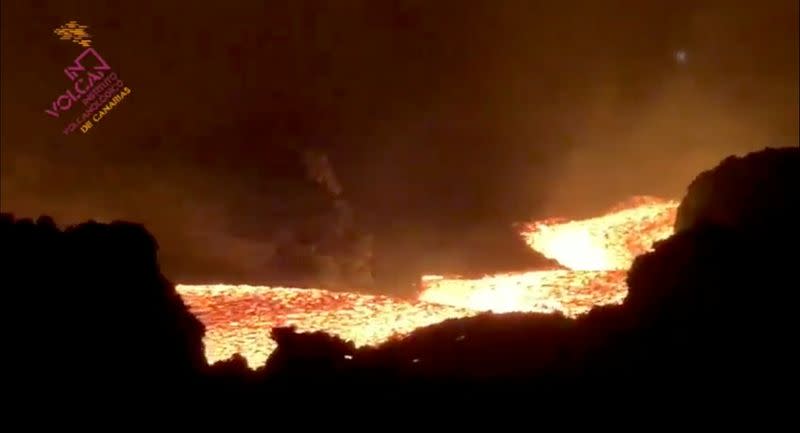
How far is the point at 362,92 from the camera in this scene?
13789 mm

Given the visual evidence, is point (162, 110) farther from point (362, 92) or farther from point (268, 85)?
point (362, 92)

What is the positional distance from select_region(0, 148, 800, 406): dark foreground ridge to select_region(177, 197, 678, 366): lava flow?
109 centimetres

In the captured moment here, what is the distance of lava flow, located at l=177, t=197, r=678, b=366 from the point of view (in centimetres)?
747

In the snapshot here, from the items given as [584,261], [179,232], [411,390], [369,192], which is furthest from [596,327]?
[369,192]

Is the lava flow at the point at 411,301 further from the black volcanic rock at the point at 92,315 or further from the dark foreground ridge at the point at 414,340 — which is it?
the black volcanic rock at the point at 92,315

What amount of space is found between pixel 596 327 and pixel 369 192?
7635mm

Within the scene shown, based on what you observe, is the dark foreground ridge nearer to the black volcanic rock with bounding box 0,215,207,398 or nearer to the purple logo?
the black volcanic rock with bounding box 0,215,207,398

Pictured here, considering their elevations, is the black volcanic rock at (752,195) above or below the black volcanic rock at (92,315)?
above

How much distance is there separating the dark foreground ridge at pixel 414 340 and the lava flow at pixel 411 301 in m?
1.09

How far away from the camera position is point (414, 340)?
6.06m

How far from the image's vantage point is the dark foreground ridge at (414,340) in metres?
5.50

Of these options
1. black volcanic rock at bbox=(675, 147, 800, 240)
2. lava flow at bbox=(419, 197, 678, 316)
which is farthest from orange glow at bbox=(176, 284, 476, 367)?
black volcanic rock at bbox=(675, 147, 800, 240)

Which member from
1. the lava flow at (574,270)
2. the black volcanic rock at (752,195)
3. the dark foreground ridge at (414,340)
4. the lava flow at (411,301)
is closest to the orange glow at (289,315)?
the lava flow at (411,301)

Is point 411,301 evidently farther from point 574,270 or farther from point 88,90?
point 88,90
